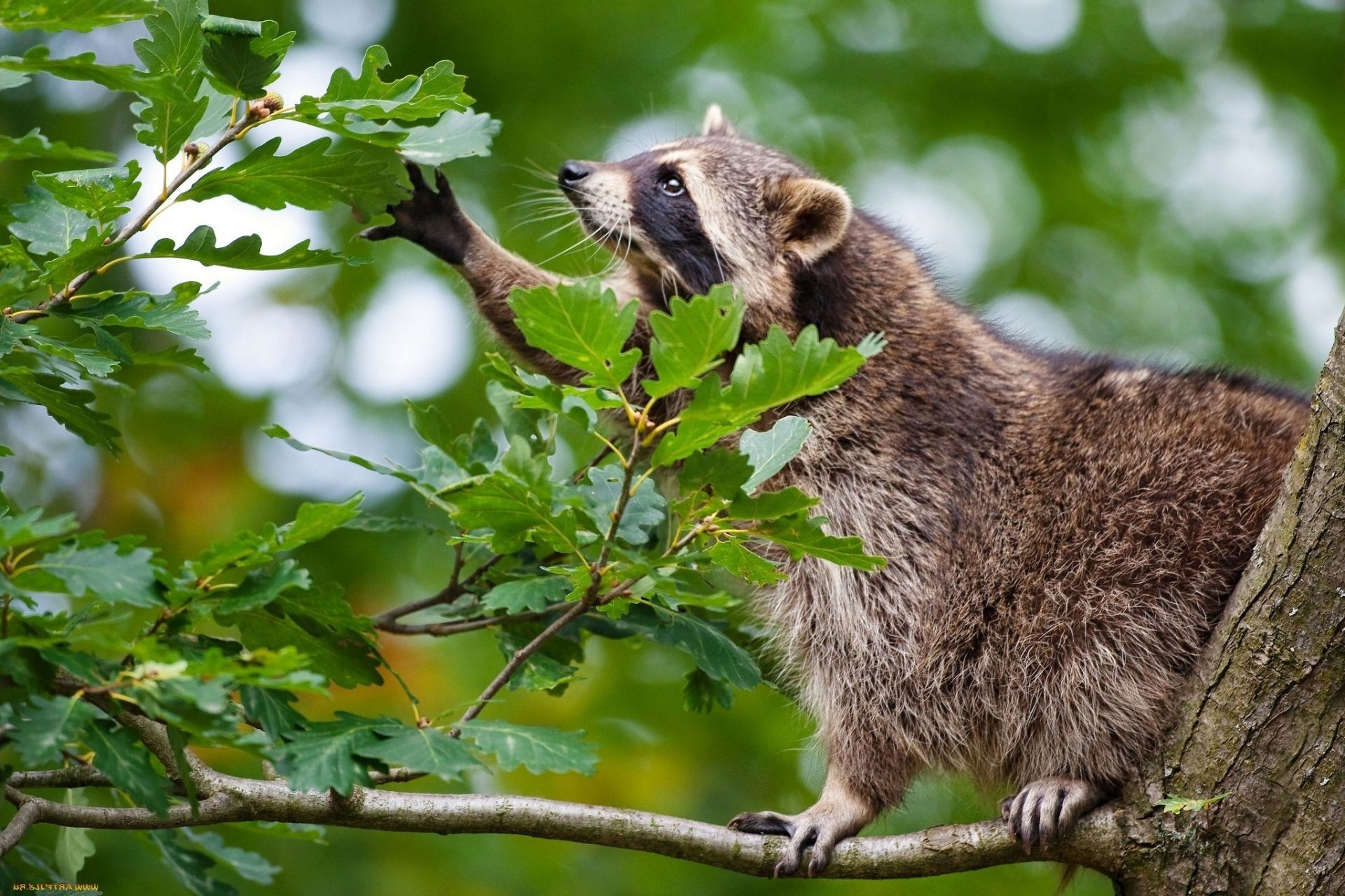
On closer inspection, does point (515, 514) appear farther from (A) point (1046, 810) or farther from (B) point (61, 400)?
(A) point (1046, 810)

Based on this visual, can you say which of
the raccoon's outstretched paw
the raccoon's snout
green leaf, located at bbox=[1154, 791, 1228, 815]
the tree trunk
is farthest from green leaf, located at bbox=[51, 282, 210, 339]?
green leaf, located at bbox=[1154, 791, 1228, 815]

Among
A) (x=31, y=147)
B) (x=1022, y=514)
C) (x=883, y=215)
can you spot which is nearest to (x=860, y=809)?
(x=1022, y=514)

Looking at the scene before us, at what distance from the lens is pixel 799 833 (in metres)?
3.83

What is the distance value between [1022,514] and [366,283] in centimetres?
565

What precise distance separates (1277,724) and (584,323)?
2166 millimetres

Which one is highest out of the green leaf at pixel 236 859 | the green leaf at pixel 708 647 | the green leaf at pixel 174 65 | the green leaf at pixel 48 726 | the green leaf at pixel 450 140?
the green leaf at pixel 174 65

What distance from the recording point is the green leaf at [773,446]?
9.14ft

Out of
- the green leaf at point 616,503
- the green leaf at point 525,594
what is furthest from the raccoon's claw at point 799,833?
the green leaf at point 616,503

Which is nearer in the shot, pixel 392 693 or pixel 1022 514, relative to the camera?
pixel 1022 514

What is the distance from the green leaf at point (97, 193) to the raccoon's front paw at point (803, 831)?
2395 mm

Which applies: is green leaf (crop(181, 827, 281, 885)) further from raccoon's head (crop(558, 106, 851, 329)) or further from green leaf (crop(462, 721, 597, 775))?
raccoon's head (crop(558, 106, 851, 329))

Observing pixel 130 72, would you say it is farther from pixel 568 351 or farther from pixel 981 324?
pixel 981 324

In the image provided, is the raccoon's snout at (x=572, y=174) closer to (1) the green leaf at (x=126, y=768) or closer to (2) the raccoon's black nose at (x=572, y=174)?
(2) the raccoon's black nose at (x=572, y=174)

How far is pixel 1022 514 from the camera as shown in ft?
14.0
